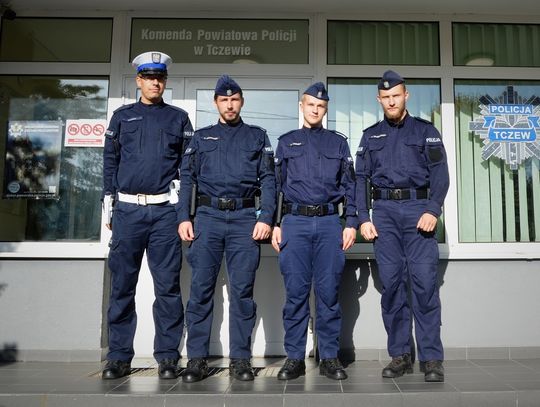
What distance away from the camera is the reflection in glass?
14.8 ft

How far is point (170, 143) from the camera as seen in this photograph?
356 centimetres

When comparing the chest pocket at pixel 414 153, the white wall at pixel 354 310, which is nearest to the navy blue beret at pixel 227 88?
the chest pocket at pixel 414 153

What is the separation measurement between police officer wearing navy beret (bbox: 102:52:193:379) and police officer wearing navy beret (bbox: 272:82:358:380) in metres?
0.77

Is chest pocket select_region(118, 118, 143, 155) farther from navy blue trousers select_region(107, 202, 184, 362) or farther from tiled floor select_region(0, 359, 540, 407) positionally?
tiled floor select_region(0, 359, 540, 407)

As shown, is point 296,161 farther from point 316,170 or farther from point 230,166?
point 230,166

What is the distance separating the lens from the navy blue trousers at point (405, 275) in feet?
11.0

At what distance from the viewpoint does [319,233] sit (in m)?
3.39

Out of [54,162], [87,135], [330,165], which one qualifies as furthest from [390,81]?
[54,162]

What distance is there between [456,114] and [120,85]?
124 inches

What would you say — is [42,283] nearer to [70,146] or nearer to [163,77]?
[70,146]

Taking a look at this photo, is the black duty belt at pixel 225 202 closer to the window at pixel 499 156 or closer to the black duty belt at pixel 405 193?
the black duty belt at pixel 405 193

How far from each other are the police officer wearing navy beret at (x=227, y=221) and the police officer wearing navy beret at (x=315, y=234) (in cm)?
16

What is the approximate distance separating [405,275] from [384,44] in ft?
7.59

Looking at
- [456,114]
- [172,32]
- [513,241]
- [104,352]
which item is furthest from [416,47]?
[104,352]
